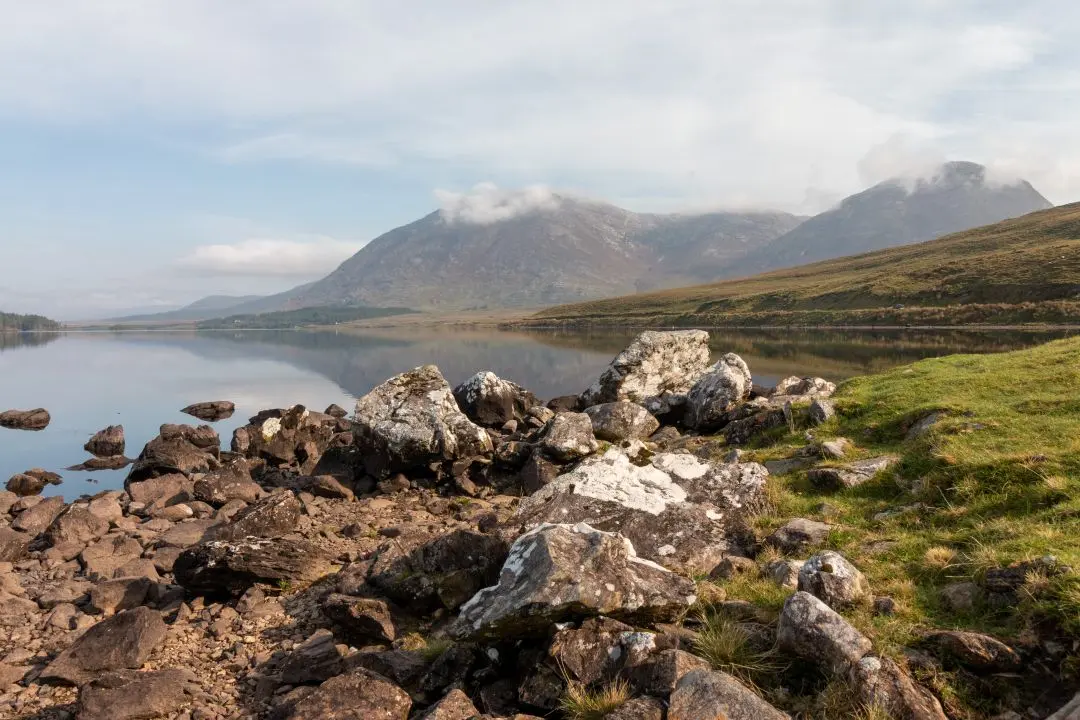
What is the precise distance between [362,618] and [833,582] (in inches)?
296

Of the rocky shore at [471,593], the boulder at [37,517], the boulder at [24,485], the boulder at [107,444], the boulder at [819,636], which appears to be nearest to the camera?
the boulder at [819,636]

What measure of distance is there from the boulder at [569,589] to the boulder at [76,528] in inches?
571

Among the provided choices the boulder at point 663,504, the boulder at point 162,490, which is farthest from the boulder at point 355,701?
the boulder at point 162,490

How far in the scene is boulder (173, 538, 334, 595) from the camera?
13.2 meters

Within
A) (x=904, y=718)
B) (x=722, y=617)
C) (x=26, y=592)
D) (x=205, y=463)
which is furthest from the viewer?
(x=205, y=463)

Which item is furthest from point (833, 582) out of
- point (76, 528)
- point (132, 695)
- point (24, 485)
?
point (24, 485)

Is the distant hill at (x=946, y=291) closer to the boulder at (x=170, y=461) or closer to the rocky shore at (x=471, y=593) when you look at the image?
the rocky shore at (x=471, y=593)

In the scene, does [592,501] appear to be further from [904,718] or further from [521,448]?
[521,448]

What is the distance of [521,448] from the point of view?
22.9m

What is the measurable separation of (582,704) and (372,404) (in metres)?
17.4

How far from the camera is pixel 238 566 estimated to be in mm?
13156

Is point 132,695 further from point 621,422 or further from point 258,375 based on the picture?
point 258,375

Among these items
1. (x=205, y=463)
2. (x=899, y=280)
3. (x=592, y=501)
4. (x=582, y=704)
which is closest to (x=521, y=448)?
(x=592, y=501)

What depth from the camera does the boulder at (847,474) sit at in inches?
569
